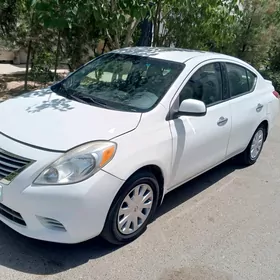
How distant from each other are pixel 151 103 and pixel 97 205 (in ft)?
3.62

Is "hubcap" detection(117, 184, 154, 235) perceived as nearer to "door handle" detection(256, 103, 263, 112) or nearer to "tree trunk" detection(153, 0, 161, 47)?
"door handle" detection(256, 103, 263, 112)

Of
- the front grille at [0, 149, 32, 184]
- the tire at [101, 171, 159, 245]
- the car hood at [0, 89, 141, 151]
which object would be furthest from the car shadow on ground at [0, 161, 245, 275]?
the car hood at [0, 89, 141, 151]

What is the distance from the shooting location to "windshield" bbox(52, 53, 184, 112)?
3.06 metres

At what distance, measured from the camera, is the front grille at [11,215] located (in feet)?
7.97

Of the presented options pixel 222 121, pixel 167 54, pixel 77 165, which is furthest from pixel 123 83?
pixel 77 165

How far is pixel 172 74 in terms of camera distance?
3.22m

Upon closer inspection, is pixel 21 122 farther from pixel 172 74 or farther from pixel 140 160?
pixel 172 74

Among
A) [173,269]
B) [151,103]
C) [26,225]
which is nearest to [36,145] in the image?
[26,225]

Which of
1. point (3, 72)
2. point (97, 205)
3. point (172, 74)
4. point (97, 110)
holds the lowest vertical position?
point (3, 72)

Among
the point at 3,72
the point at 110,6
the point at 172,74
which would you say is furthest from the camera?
the point at 3,72

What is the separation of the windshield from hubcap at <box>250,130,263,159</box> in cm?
189

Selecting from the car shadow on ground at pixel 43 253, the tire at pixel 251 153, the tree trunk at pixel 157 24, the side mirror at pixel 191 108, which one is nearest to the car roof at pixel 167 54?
the side mirror at pixel 191 108

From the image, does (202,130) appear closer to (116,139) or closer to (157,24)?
(116,139)

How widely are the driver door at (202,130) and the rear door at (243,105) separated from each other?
0.18m
